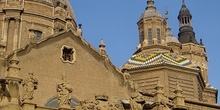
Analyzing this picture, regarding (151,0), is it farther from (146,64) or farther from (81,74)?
(81,74)

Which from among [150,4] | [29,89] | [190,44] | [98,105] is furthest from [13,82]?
[190,44]

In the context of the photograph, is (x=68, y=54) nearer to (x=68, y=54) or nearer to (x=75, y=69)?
(x=68, y=54)

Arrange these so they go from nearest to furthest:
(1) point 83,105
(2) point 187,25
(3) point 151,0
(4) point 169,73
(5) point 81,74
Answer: (1) point 83,105
(5) point 81,74
(4) point 169,73
(3) point 151,0
(2) point 187,25

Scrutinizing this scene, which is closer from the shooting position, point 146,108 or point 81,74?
point 146,108

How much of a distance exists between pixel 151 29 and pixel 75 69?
14.5 meters

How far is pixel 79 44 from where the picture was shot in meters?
36.0

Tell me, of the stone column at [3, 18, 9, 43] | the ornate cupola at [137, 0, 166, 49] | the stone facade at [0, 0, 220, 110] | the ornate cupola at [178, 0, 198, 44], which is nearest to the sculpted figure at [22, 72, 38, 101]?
the stone facade at [0, 0, 220, 110]

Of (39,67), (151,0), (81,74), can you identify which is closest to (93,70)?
(81,74)

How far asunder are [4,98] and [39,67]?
6.54 metres

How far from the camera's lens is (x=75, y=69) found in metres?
34.8

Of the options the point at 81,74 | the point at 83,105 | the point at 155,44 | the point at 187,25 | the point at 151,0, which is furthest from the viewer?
the point at 187,25

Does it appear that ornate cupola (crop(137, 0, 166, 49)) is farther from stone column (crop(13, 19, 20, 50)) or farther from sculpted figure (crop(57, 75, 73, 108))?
sculpted figure (crop(57, 75, 73, 108))

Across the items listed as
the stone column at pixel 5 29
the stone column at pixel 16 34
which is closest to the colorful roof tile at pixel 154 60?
the stone column at pixel 16 34

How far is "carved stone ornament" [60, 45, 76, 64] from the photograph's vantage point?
34.8 m
